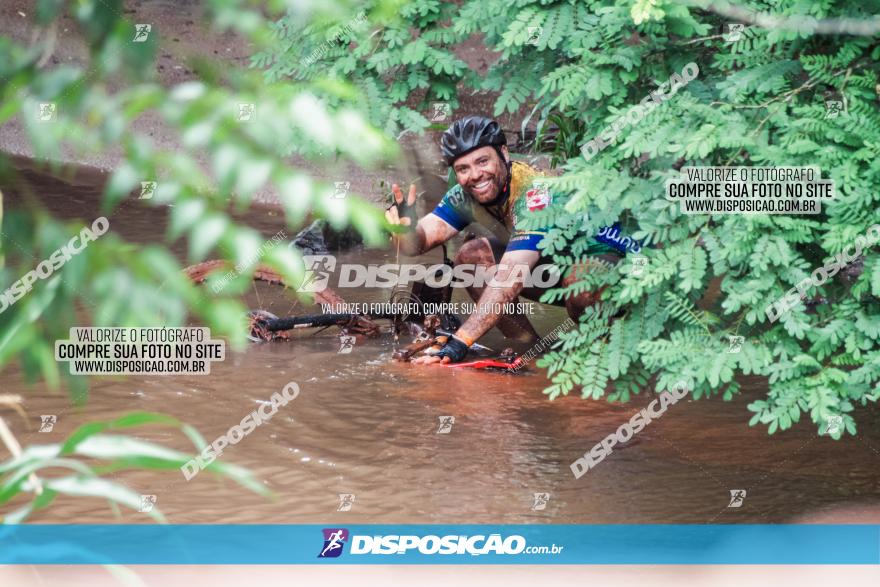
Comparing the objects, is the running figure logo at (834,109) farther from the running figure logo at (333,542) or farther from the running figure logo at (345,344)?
the running figure logo at (345,344)

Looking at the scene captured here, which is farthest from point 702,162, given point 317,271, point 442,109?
point 317,271

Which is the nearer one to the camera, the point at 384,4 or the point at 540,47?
the point at 384,4

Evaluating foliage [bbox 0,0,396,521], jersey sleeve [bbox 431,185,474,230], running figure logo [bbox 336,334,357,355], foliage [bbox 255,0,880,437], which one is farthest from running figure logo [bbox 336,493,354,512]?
foliage [bbox 0,0,396,521]

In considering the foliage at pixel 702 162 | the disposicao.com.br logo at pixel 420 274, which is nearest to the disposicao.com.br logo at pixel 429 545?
the foliage at pixel 702 162

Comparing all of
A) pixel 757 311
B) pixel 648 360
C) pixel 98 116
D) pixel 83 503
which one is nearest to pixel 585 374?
pixel 648 360

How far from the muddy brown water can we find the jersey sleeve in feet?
2.10

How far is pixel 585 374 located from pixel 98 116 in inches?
102

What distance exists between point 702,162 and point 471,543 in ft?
4.53

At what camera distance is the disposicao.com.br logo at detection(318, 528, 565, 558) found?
347 cm

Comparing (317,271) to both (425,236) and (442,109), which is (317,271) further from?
(442,109)

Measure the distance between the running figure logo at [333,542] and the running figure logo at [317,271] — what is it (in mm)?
1636

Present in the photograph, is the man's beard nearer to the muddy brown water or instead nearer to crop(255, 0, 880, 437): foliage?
the muddy brown water

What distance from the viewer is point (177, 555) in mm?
3402

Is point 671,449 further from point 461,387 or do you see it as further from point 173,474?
point 173,474
